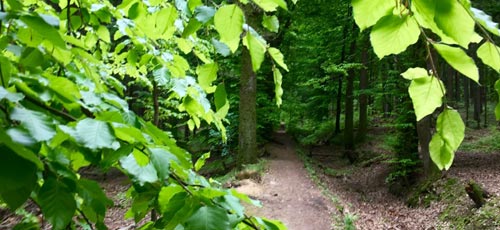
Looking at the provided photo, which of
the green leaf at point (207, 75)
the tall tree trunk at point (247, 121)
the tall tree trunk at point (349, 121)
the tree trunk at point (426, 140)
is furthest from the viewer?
the tall tree trunk at point (349, 121)

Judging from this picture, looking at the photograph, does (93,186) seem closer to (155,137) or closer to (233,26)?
(155,137)

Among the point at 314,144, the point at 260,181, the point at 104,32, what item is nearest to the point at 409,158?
the point at 260,181

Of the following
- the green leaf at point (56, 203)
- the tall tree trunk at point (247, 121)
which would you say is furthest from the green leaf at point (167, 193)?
the tall tree trunk at point (247, 121)

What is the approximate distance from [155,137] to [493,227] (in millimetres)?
7496

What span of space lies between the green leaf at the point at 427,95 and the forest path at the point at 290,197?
6.98m

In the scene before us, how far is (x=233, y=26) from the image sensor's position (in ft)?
2.45

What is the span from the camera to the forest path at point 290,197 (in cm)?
806

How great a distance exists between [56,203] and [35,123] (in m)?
0.19

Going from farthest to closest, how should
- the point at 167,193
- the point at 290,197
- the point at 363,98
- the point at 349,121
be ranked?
1. the point at 349,121
2. the point at 363,98
3. the point at 290,197
4. the point at 167,193

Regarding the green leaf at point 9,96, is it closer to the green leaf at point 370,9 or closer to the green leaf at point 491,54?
the green leaf at point 370,9

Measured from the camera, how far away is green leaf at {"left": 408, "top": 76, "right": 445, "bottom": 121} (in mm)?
707

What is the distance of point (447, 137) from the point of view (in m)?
0.73

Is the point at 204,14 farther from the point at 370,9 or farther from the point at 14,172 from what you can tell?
the point at 14,172

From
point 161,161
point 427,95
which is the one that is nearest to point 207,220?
point 161,161
